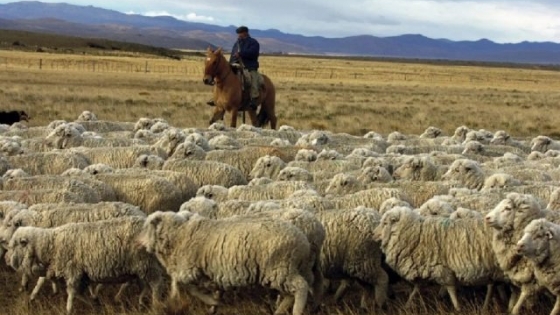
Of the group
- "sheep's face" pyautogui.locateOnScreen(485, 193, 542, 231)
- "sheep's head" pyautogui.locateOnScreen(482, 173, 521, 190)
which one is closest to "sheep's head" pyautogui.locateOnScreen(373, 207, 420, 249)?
"sheep's face" pyautogui.locateOnScreen(485, 193, 542, 231)

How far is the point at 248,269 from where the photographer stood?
6.96m

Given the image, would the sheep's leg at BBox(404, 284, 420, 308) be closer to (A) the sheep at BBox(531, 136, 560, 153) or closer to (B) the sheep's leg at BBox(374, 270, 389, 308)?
(B) the sheep's leg at BBox(374, 270, 389, 308)

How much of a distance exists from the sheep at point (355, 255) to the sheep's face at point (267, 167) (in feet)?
13.6

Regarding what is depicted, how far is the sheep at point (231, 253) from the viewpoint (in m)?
6.90

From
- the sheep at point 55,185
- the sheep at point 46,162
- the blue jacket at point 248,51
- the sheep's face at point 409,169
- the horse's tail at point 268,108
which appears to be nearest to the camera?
the sheep at point 55,185

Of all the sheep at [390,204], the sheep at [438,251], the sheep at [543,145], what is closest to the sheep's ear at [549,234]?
the sheep at [438,251]

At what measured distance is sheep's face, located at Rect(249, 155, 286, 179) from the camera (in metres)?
12.0

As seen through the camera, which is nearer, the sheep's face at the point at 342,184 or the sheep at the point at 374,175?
the sheep's face at the point at 342,184

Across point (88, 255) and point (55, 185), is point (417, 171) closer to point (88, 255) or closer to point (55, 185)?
point (55, 185)

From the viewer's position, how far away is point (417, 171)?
11703mm

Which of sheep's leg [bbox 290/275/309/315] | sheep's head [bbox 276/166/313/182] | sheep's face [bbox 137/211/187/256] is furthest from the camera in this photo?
sheep's head [bbox 276/166/313/182]

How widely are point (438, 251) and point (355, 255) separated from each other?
0.83m

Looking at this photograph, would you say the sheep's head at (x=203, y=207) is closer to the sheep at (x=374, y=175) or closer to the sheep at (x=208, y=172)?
the sheep at (x=208, y=172)

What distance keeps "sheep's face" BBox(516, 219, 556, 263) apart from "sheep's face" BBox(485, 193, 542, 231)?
0.45m
